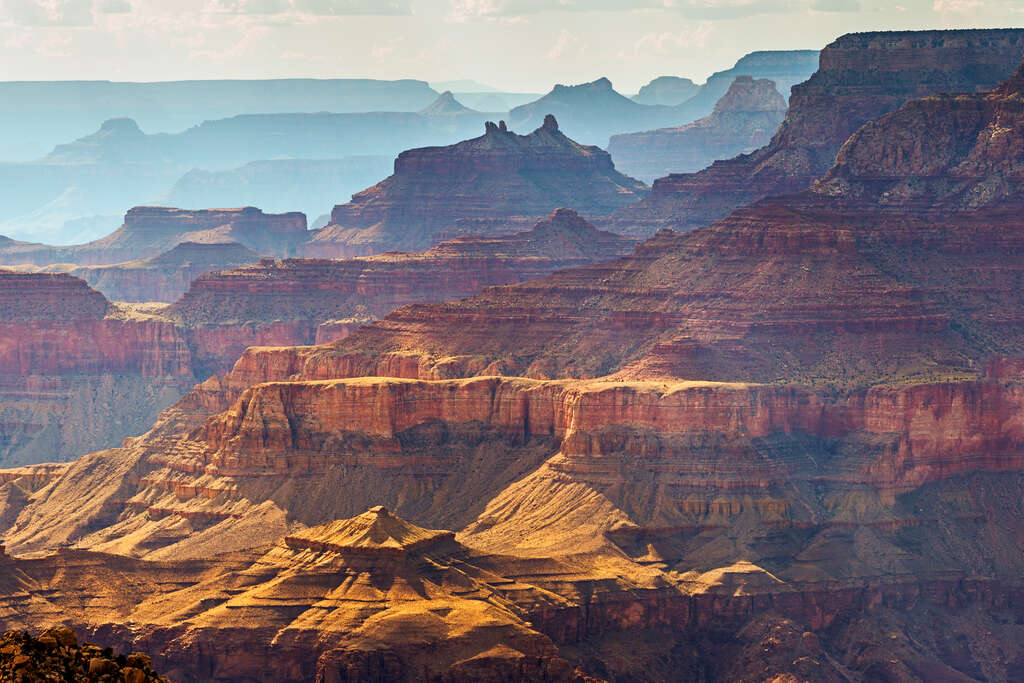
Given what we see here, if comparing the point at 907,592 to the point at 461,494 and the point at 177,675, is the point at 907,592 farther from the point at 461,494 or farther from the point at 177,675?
the point at 177,675

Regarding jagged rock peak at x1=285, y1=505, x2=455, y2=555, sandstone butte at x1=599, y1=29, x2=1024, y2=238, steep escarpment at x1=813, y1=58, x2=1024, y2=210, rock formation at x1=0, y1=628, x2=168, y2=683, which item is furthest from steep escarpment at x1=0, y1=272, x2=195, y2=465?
rock formation at x1=0, y1=628, x2=168, y2=683

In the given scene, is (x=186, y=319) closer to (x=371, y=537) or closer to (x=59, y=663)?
(x=371, y=537)

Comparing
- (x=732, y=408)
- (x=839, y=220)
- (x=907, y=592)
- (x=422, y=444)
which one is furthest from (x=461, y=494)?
(x=839, y=220)

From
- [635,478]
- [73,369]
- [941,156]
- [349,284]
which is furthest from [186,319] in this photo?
[635,478]

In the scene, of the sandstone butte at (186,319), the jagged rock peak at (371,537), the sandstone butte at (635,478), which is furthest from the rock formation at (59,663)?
the sandstone butte at (186,319)

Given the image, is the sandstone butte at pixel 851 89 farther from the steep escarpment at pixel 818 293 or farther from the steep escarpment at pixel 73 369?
the steep escarpment at pixel 73 369
